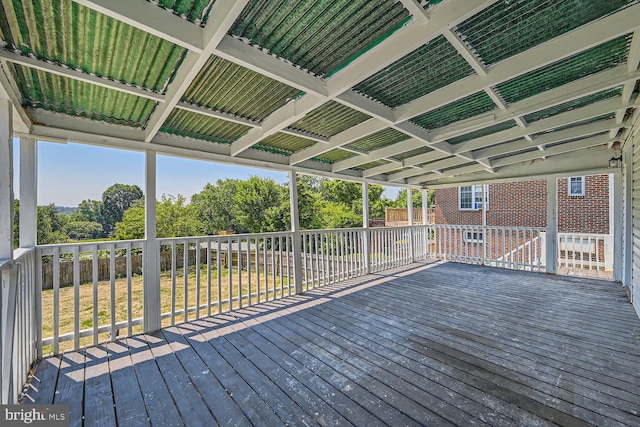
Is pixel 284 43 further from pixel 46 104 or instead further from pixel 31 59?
pixel 46 104

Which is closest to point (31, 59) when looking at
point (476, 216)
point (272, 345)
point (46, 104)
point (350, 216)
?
point (46, 104)

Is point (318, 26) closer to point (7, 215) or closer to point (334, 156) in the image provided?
point (7, 215)

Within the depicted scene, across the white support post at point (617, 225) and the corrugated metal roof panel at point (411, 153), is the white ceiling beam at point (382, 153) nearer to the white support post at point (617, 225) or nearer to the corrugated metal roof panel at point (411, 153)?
the corrugated metal roof panel at point (411, 153)

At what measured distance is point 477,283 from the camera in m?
4.94

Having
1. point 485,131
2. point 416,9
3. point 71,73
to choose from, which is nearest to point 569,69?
point 485,131

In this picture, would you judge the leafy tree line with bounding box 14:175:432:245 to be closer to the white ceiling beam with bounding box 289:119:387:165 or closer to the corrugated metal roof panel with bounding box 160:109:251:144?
the corrugated metal roof panel with bounding box 160:109:251:144

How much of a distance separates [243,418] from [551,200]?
6697 mm

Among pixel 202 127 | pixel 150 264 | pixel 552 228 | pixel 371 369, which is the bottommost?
pixel 371 369

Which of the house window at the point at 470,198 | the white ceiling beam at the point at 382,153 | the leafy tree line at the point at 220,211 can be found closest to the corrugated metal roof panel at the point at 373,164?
the white ceiling beam at the point at 382,153

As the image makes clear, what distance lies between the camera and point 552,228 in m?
5.52

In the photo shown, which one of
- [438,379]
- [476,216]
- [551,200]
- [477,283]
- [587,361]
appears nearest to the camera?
Result: [438,379]

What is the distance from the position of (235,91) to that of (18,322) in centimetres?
242

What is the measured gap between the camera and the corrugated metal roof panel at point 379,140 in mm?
3639

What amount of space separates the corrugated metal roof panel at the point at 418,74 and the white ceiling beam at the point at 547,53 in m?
0.09
